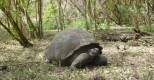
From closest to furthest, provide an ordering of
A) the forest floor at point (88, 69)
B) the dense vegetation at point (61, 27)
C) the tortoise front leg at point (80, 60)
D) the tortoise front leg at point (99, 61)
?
the forest floor at point (88, 69), the dense vegetation at point (61, 27), the tortoise front leg at point (80, 60), the tortoise front leg at point (99, 61)

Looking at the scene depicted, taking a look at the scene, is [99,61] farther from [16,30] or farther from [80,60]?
[16,30]

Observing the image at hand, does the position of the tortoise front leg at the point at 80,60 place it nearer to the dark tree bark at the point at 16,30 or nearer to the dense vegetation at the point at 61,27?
the dense vegetation at the point at 61,27

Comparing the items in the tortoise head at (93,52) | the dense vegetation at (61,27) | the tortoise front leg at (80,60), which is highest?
the tortoise head at (93,52)

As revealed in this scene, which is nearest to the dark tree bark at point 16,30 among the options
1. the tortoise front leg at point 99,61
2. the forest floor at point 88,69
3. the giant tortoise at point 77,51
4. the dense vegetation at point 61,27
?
the dense vegetation at point 61,27

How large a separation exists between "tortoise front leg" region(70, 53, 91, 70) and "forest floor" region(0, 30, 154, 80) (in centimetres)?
12

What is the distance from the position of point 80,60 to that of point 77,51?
22 centimetres

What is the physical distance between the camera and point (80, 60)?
6.30 metres

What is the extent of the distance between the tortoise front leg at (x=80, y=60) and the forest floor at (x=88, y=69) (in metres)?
0.12

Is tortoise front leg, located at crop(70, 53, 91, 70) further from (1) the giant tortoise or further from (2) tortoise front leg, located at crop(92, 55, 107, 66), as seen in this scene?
(2) tortoise front leg, located at crop(92, 55, 107, 66)

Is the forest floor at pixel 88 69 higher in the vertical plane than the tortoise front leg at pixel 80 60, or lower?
lower

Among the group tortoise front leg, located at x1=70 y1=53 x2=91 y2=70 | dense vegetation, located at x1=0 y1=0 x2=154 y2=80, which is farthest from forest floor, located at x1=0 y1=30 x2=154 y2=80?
tortoise front leg, located at x1=70 y1=53 x2=91 y2=70

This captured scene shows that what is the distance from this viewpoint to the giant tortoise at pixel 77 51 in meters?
6.35

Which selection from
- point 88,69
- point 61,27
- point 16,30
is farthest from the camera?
point 61,27

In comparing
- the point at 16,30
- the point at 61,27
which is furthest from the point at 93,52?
the point at 61,27
